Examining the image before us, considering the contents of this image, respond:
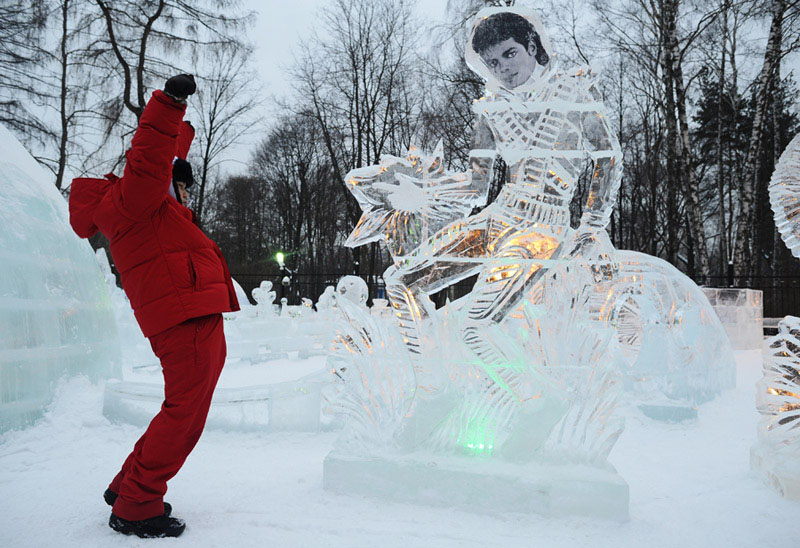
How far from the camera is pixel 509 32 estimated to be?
3.08m

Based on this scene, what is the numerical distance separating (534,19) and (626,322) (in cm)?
415

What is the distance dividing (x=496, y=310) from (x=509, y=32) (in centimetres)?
151

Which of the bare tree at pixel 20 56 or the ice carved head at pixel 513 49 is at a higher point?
the bare tree at pixel 20 56

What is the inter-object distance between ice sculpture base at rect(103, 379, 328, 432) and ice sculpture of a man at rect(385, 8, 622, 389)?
4.28 ft

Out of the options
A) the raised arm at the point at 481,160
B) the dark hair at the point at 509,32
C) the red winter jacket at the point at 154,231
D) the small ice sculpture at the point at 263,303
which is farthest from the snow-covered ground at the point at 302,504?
the small ice sculpture at the point at 263,303

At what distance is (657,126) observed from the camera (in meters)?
17.1

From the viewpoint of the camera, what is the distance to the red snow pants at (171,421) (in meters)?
2.17

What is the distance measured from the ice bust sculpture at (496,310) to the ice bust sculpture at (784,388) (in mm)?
799

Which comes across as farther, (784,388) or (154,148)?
(784,388)

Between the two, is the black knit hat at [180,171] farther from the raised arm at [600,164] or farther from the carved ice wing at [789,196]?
the carved ice wing at [789,196]

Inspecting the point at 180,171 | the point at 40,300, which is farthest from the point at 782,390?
the point at 40,300

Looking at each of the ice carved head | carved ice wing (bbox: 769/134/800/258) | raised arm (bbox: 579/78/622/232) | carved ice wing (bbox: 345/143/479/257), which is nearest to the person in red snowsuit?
carved ice wing (bbox: 345/143/479/257)

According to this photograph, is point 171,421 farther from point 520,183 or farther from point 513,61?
point 513,61

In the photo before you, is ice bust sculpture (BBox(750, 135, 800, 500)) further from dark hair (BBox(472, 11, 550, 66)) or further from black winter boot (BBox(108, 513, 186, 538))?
black winter boot (BBox(108, 513, 186, 538))
